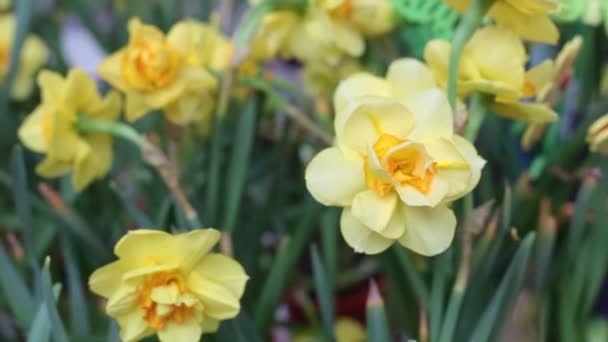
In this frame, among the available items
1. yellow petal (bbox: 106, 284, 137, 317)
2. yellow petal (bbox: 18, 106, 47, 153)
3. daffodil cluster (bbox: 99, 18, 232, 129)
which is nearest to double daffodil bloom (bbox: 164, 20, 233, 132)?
daffodil cluster (bbox: 99, 18, 232, 129)

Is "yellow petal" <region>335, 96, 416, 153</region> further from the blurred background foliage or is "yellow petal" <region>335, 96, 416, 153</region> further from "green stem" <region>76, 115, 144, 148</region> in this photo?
"green stem" <region>76, 115, 144, 148</region>

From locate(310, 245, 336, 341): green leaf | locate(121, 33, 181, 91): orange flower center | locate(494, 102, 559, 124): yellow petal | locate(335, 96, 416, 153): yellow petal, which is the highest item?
locate(335, 96, 416, 153): yellow petal

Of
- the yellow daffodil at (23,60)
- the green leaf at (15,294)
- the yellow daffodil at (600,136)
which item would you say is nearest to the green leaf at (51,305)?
the green leaf at (15,294)

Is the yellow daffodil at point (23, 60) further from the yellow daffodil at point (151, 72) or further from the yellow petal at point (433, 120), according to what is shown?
the yellow petal at point (433, 120)

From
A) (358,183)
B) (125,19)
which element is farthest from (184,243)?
(125,19)

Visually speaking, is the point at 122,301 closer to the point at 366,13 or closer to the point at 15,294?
the point at 15,294
